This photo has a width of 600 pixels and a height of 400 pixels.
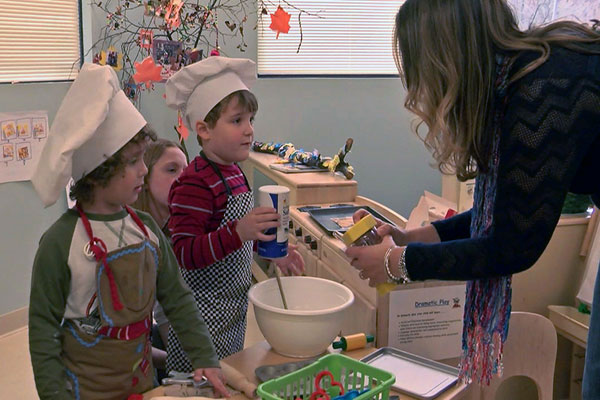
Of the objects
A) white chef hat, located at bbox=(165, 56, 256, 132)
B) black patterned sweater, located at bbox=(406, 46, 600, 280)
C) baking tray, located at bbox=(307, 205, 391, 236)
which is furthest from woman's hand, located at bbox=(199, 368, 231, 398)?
baking tray, located at bbox=(307, 205, 391, 236)

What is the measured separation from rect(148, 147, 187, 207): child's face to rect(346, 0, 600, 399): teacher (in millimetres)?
1079

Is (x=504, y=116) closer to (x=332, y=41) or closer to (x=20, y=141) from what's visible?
(x=20, y=141)

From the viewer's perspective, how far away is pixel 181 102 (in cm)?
195

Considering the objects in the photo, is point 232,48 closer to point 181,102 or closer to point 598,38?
point 181,102

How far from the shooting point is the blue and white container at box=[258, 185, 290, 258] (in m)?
1.59

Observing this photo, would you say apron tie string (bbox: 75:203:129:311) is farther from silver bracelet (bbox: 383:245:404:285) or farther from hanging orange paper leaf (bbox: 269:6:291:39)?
hanging orange paper leaf (bbox: 269:6:291:39)

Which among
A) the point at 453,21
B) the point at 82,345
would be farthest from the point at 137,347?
the point at 453,21

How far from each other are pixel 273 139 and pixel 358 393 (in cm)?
350

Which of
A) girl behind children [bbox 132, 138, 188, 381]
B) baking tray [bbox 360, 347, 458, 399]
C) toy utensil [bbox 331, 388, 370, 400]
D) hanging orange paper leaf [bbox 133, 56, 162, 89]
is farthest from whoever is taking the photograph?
hanging orange paper leaf [bbox 133, 56, 162, 89]

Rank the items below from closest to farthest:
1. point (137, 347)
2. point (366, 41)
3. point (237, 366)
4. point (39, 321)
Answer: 1. point (39, 321)
2. point (137, 347)
3. point (237, 366)
4. point (366, 41)

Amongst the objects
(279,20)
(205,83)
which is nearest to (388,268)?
(205,83)

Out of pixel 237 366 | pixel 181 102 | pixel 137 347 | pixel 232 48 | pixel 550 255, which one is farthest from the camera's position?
pixel 232 48

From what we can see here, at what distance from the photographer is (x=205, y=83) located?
1890 millimetres

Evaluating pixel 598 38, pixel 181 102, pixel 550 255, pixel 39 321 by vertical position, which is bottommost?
pixel 550 255
